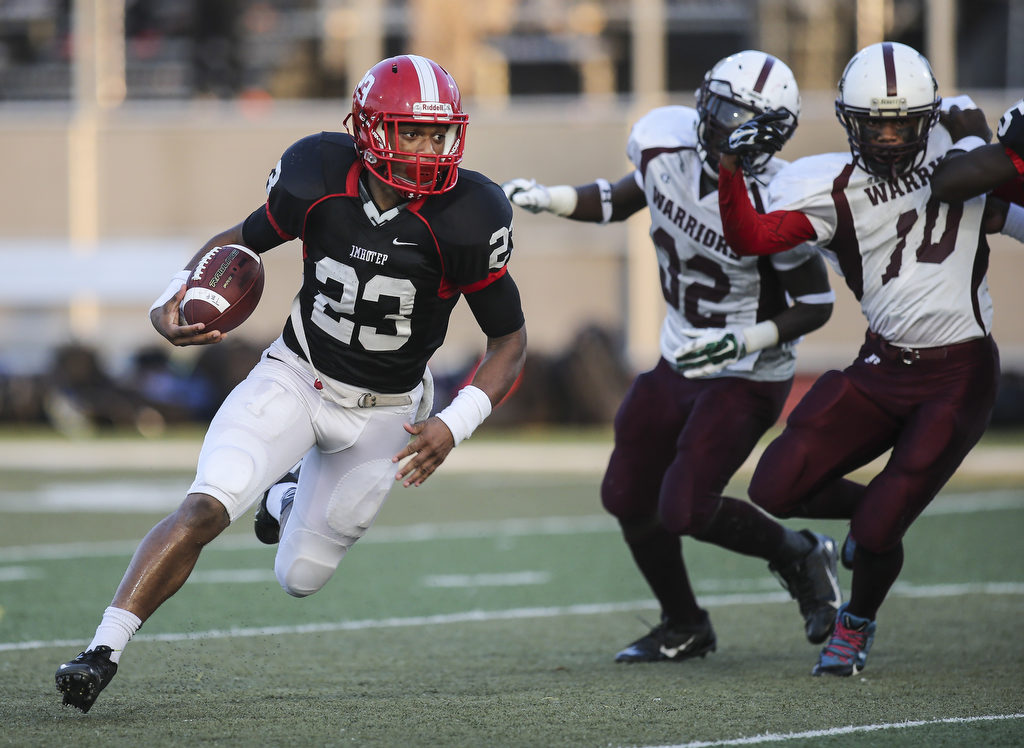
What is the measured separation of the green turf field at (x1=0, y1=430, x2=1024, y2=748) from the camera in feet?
11.7

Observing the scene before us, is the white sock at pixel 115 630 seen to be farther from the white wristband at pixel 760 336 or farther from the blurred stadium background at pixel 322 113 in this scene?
the blurred stadium background at pixel 322 113

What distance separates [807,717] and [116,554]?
453cm

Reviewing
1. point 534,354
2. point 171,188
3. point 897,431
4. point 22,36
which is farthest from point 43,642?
point 22,36

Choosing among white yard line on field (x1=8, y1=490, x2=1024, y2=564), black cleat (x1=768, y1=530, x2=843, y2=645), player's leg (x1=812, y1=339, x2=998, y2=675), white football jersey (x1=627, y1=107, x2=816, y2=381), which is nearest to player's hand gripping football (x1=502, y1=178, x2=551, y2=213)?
white football jersey (x1=627, y1=107, x2=816, y2=381)

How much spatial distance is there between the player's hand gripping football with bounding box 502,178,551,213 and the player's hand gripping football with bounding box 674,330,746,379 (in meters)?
0.79

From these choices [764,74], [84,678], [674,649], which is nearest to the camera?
[84,678]

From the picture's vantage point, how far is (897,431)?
14.8ft

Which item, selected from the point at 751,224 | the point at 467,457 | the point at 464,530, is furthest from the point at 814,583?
the point at 467,457

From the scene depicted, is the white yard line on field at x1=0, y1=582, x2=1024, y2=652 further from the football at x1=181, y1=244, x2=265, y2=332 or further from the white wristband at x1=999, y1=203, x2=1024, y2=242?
the white wristband at x1=999, y1=203, x2=1024, y2=242

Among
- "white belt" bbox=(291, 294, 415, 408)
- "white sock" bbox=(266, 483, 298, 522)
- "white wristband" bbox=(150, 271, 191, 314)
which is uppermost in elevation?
"white wristband" bbox=(150, 271, 191, 314)

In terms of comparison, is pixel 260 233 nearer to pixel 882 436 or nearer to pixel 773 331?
pixel 773 331

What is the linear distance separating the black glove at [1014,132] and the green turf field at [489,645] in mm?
1643

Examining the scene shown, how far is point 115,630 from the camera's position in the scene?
3.54 m

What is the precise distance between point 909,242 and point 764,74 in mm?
759
